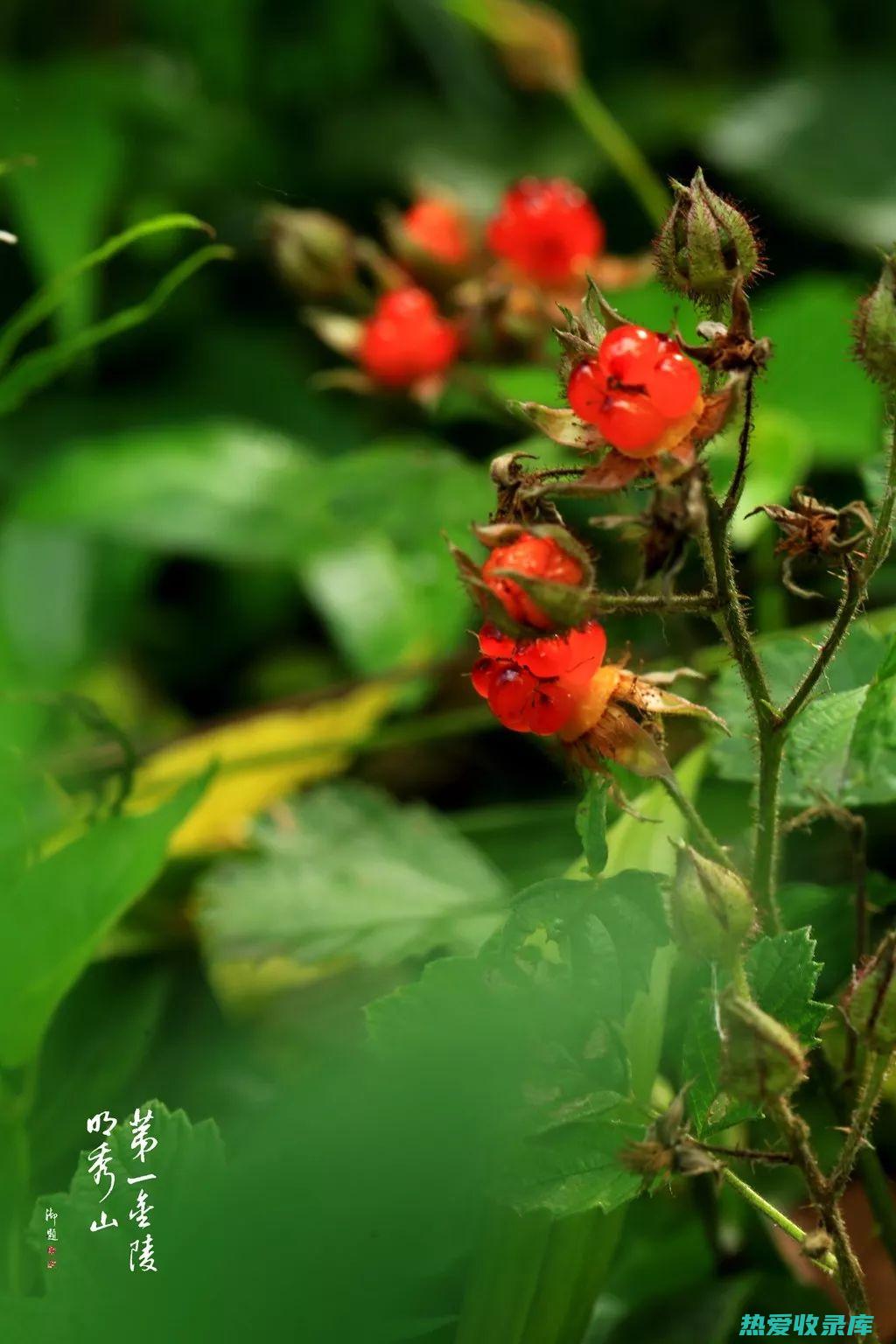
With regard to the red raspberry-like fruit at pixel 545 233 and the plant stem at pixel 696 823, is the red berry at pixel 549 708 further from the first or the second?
the red raspberry-like fruit at pixel 545 233

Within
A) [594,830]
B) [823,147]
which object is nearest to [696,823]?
[594,830]

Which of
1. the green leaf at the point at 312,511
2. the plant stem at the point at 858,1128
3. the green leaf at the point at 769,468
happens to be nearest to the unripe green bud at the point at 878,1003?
the plant stem at the point at 858,1128

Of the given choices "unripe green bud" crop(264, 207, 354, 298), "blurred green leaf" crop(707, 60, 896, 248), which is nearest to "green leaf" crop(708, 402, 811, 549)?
"unripe green bud" crop(264, 207, 354, 298)

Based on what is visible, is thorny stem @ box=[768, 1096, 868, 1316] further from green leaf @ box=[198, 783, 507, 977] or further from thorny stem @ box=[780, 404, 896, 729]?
green leaf @ box=[198, 783, 507, 977]

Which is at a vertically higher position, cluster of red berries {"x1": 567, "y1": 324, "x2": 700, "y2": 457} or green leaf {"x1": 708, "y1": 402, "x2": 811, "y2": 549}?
cluster of red berries {"x1": 567, "y1": 324, "x2": 700, "y2": 457}

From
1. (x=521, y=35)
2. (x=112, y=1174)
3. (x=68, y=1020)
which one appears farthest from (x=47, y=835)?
(x=521, y=35)

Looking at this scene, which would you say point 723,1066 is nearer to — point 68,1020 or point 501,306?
point 68,1020
